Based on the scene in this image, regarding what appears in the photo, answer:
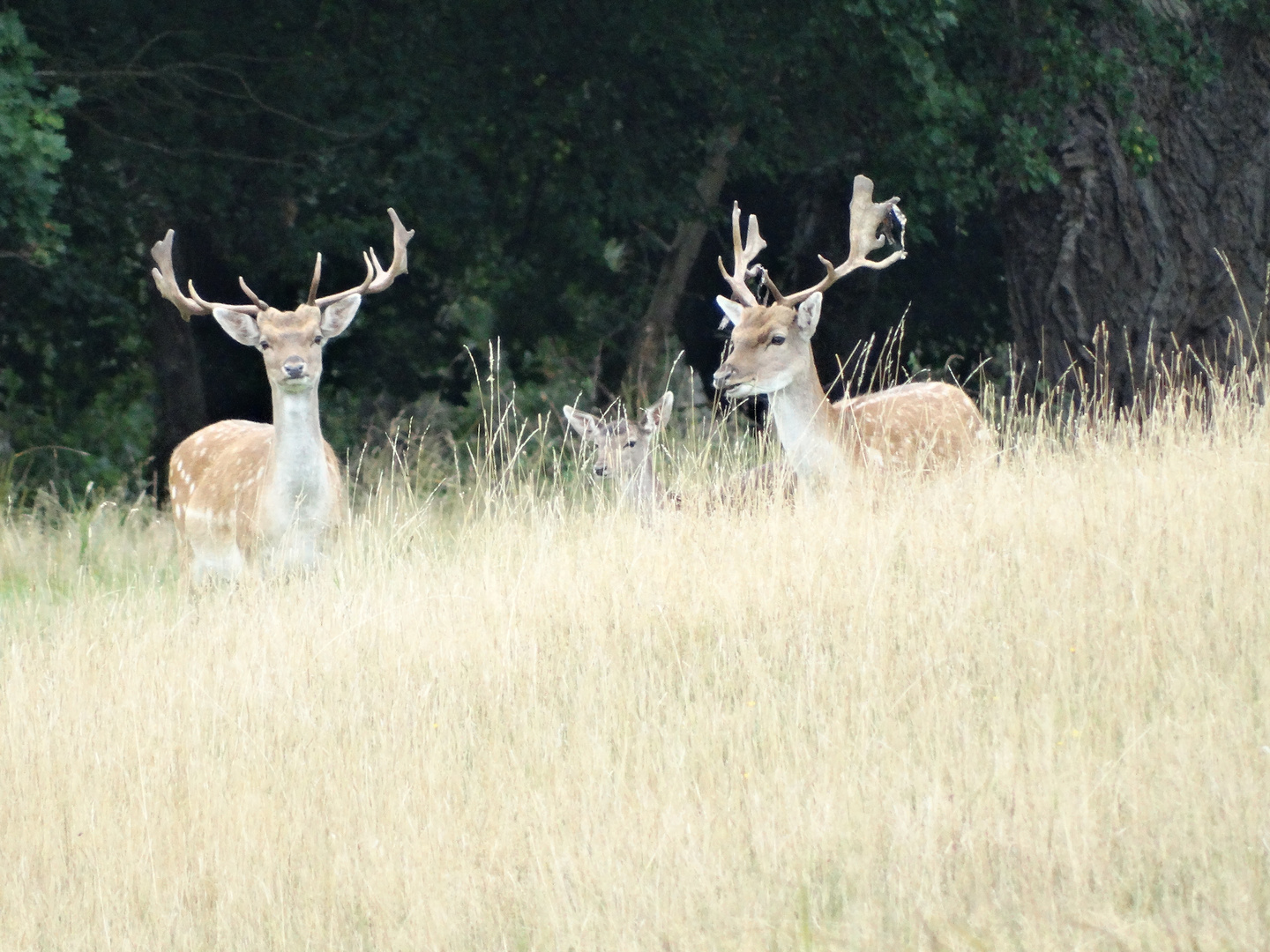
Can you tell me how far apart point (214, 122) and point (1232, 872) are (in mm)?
9616

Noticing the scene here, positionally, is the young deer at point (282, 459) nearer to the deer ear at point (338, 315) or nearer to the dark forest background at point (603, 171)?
the deer ear at point (338, 315)

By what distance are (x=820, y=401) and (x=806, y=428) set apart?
0.16 meters

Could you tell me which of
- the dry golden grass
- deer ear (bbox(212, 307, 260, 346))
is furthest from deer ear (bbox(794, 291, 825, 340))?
deer ear (bbox(212, 307, 260, 346))

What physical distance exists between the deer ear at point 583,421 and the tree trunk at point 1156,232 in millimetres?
2972

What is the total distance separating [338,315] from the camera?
755 centimetres

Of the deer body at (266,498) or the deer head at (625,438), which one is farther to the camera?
the deer head at (625,438)

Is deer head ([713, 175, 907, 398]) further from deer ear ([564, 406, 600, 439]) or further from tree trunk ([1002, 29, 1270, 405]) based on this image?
tree trunk ([1002, 29, 1270, 405])

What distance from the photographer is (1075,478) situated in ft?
20.7

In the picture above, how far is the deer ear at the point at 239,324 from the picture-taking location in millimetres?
7445

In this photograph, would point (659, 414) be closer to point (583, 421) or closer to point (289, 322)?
point (583, 421)

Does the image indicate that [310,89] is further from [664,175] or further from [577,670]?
[577,670]

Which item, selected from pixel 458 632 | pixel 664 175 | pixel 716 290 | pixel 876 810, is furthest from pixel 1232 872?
pixel 716 290

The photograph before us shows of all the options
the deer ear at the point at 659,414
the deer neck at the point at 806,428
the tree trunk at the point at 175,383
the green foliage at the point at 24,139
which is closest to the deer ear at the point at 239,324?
the green foliage at the point at 24,139

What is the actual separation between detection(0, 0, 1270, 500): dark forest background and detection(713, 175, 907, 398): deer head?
→ 151 centimetres
